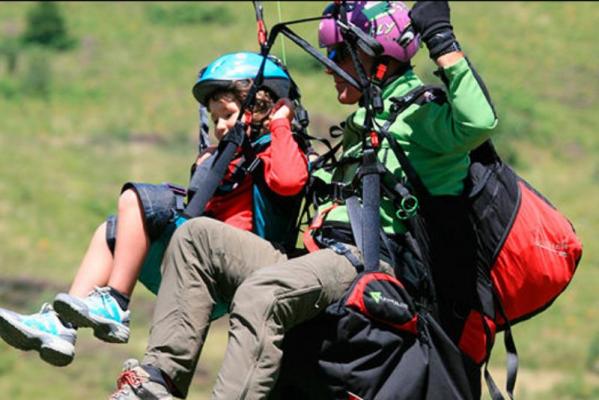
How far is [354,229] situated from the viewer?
5.02 meters

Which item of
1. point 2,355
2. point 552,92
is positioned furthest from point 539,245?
point 552,92

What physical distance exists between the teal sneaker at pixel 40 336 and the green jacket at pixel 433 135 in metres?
1.11

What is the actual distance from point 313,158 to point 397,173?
1.78 ft

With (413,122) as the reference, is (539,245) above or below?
below

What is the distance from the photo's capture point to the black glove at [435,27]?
189 inches

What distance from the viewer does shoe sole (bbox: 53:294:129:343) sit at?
5023 millimetres

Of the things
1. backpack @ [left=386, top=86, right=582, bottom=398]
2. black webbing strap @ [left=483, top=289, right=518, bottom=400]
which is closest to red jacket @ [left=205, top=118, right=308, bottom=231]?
backpack @ [left=386, top=86, right=582, bottom=398]

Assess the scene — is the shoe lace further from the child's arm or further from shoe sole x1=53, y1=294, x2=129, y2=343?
the child's arm

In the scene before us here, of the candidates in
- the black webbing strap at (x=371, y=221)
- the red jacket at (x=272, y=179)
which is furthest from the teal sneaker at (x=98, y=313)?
the black webbing strap at (x=371, y=221)

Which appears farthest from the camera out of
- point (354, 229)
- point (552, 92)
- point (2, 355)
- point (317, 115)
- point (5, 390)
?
point (552, 92)

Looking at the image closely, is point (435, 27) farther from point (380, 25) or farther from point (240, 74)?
point (240, 74)

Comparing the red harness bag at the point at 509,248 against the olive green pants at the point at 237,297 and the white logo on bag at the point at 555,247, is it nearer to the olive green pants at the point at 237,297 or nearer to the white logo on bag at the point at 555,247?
the white logo on bag at the point at 555,247

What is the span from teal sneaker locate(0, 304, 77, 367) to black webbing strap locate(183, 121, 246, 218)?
0.68 metres

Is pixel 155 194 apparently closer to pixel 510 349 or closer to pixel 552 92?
pixel 510 349
